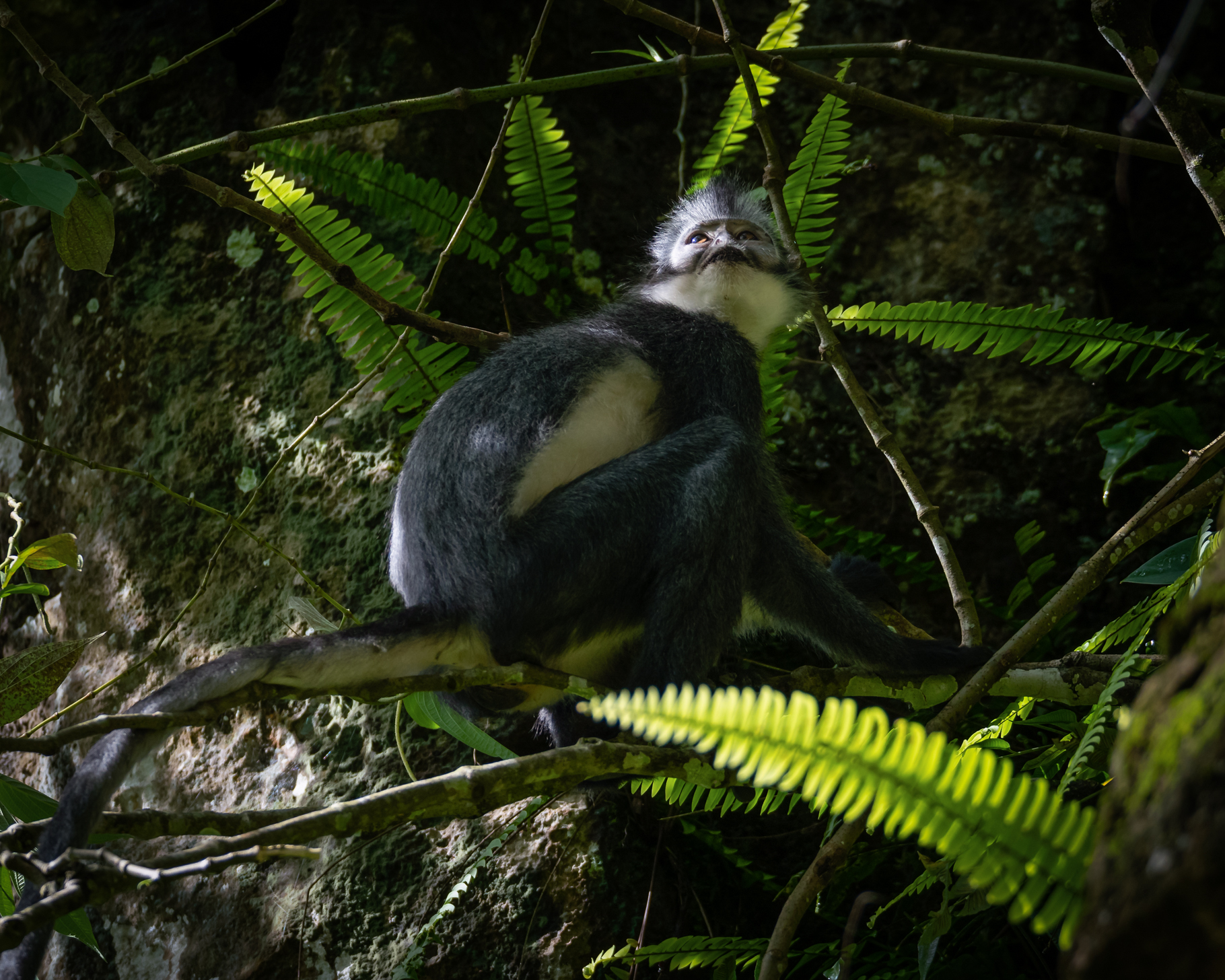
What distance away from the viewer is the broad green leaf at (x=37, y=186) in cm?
255

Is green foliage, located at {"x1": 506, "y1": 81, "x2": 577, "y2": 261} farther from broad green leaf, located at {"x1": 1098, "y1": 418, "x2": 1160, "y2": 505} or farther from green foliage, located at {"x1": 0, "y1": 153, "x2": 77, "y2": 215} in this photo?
broad green leaf, located at {"x1": 1098, "y1": 418, "x2": 1160, "y2": 505}

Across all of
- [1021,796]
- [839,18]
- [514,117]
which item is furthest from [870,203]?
[1021,796]

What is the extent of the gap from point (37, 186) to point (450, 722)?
86.5 inches

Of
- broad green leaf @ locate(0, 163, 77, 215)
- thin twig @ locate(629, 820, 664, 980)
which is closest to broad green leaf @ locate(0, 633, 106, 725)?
broad green leaf @ locate(0, 163, 77, 215)

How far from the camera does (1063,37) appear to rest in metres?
6.17

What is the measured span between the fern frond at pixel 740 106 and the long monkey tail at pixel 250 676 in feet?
10.2

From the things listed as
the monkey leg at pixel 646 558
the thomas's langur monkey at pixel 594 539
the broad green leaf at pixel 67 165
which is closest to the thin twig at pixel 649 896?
the thomas's langur monkey at pixel 594 539

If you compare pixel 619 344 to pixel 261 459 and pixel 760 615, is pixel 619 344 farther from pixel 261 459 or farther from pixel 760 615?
pixel 261 459

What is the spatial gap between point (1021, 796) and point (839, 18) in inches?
254

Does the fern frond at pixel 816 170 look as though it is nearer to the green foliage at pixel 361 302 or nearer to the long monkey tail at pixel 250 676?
the green foliage at pixel 361 302

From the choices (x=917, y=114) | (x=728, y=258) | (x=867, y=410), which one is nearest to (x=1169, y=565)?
(x=867, y=410)

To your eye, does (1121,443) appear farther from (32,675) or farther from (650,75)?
(32,675)

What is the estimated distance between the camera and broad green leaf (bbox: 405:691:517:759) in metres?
3.51

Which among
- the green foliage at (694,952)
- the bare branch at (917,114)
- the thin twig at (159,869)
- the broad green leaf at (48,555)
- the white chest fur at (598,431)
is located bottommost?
the green foliage at (694,952)
